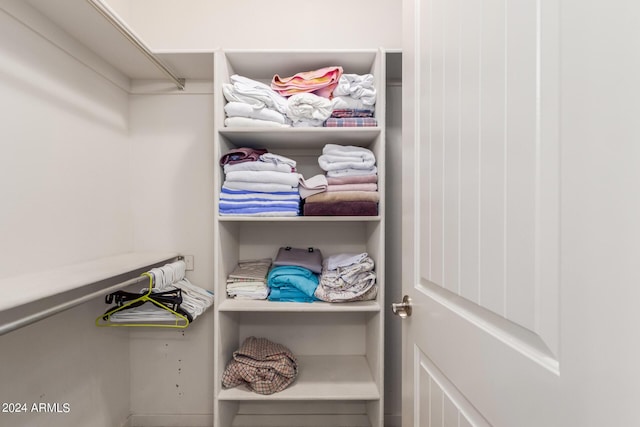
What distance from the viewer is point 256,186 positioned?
1.44m

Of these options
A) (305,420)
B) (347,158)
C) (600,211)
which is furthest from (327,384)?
(600,211)

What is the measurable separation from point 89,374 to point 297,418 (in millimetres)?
1038

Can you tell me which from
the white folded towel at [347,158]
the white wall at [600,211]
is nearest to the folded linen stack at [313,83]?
the white folded towel at [347,158]

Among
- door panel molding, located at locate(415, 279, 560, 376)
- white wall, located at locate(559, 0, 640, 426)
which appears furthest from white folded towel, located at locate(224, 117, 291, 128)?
white wall, located at locate(559, 0, 640, 426)

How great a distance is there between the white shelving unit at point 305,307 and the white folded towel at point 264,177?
0.07 meters

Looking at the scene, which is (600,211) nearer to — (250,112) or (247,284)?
(250,112)

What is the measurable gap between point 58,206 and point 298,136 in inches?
39.6

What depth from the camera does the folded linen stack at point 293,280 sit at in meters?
1.49

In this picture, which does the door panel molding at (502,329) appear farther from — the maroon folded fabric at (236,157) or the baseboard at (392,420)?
the baseboard at (392,420)

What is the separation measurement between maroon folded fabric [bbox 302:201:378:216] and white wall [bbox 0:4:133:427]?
0.98 m

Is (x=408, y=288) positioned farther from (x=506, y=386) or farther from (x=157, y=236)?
(x=157, y=236)

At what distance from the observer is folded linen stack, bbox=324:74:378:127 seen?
4.71ft

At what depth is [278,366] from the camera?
143cm

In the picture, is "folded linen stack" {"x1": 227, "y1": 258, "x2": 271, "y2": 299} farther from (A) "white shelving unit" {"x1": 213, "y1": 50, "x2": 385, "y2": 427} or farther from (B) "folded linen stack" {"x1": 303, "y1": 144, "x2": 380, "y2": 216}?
(B) "folded linen stack" {"x1": 303, "y1": 144, "x2": 380, "y2": 216}
